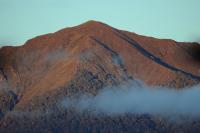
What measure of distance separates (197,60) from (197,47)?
0.73 m

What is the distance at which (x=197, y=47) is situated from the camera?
4025cm

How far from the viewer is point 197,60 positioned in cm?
4062
